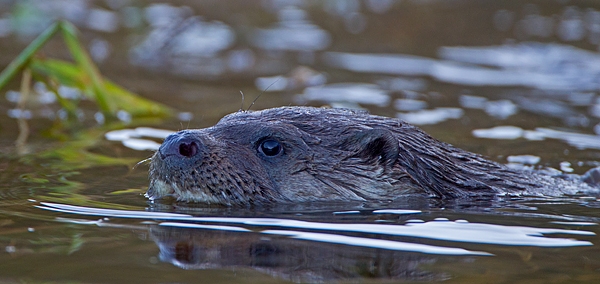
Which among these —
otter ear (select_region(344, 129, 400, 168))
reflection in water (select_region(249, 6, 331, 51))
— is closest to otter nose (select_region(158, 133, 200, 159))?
otter ear (select_region(344, 129, 400, 168))

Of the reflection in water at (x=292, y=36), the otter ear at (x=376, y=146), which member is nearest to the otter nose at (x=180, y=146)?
the otter ear at (x=376, y=146)

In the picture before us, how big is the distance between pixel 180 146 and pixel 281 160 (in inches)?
25.3

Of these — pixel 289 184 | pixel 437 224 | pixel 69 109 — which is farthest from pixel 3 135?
pixel 437 224

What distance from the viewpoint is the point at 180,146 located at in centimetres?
507

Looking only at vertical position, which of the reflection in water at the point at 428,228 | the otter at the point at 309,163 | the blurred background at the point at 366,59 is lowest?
the reflection in water at the point at 428,228

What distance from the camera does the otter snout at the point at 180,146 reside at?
5031 mm

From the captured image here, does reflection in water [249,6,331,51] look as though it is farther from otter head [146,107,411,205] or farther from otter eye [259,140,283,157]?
otter eye [259,140,283,157]

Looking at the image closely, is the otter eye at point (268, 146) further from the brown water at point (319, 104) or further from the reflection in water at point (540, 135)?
the reflection in water at point (540, 135)

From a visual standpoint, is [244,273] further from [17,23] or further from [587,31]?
[587,31]

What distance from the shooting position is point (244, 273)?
361cm

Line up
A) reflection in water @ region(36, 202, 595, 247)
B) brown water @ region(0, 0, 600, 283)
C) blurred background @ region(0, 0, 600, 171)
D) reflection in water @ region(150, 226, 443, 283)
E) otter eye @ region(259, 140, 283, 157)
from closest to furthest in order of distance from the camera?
reflection in water @ region(150, 226, 443, 283), brown water @ region(0, 0, 600, 283), reflection in water @ region(36, 202, 595, 247), otter eye @ region(259, 140, 283, 157), blurred background @ region(0, 0, 600, 171)

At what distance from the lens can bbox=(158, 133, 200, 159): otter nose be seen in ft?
16.5

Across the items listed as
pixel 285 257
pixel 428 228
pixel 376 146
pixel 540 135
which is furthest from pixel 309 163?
pixel 540 135

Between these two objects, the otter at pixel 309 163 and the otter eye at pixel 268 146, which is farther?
the otter eye at pixel 268 146
